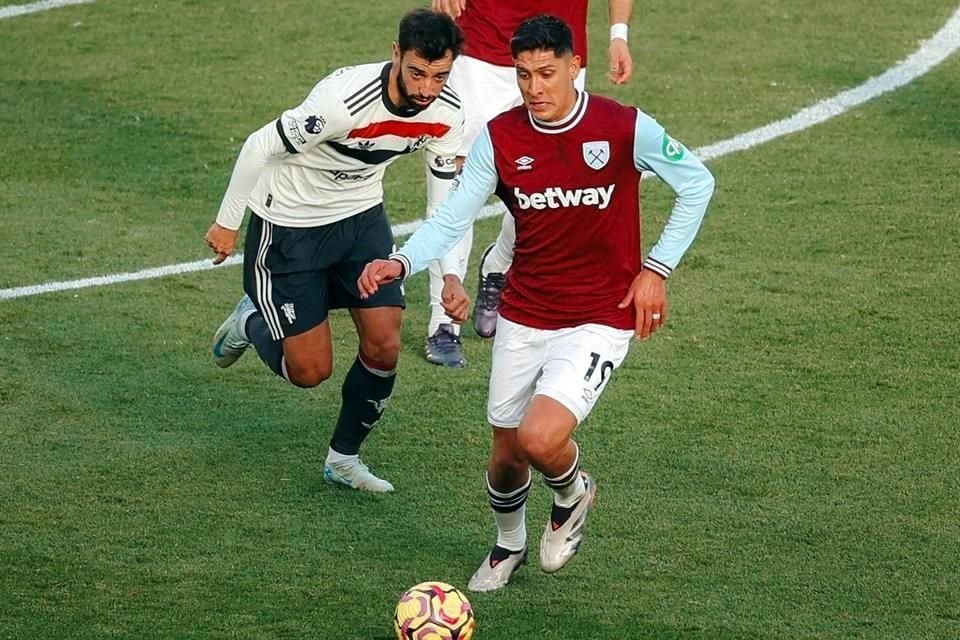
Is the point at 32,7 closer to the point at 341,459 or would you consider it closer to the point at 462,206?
the point at 341,459

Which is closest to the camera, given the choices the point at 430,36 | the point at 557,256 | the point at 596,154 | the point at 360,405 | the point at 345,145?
the point at 596,154

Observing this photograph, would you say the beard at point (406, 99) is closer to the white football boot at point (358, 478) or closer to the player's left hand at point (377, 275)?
the player's left hand at point (377, 275)

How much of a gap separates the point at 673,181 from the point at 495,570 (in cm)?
162

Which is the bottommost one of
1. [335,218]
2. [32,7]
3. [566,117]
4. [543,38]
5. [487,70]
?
[32,7]

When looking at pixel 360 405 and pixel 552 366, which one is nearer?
pixel 552 366

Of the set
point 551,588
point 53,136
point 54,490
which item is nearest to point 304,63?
point 53,136

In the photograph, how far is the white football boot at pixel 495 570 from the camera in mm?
6305

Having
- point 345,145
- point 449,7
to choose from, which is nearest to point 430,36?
point 345,145

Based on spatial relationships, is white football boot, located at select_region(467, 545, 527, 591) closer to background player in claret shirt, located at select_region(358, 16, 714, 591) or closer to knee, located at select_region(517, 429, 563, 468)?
background player in claret shirt, located at select_region(358, 16, 714, 591)

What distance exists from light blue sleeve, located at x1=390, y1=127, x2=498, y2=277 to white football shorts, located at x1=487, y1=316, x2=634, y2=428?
0.47 metres

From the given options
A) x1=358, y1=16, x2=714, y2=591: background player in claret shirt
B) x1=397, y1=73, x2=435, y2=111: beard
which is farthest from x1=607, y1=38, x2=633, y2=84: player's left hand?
x1=358, y1=16, x2=714, y2=591: background player in claret shirt

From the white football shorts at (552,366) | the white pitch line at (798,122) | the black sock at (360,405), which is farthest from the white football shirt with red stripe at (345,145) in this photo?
the white pitch line at (798,122)

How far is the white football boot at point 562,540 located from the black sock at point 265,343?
1.86 m

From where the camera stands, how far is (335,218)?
7348 millimetres
